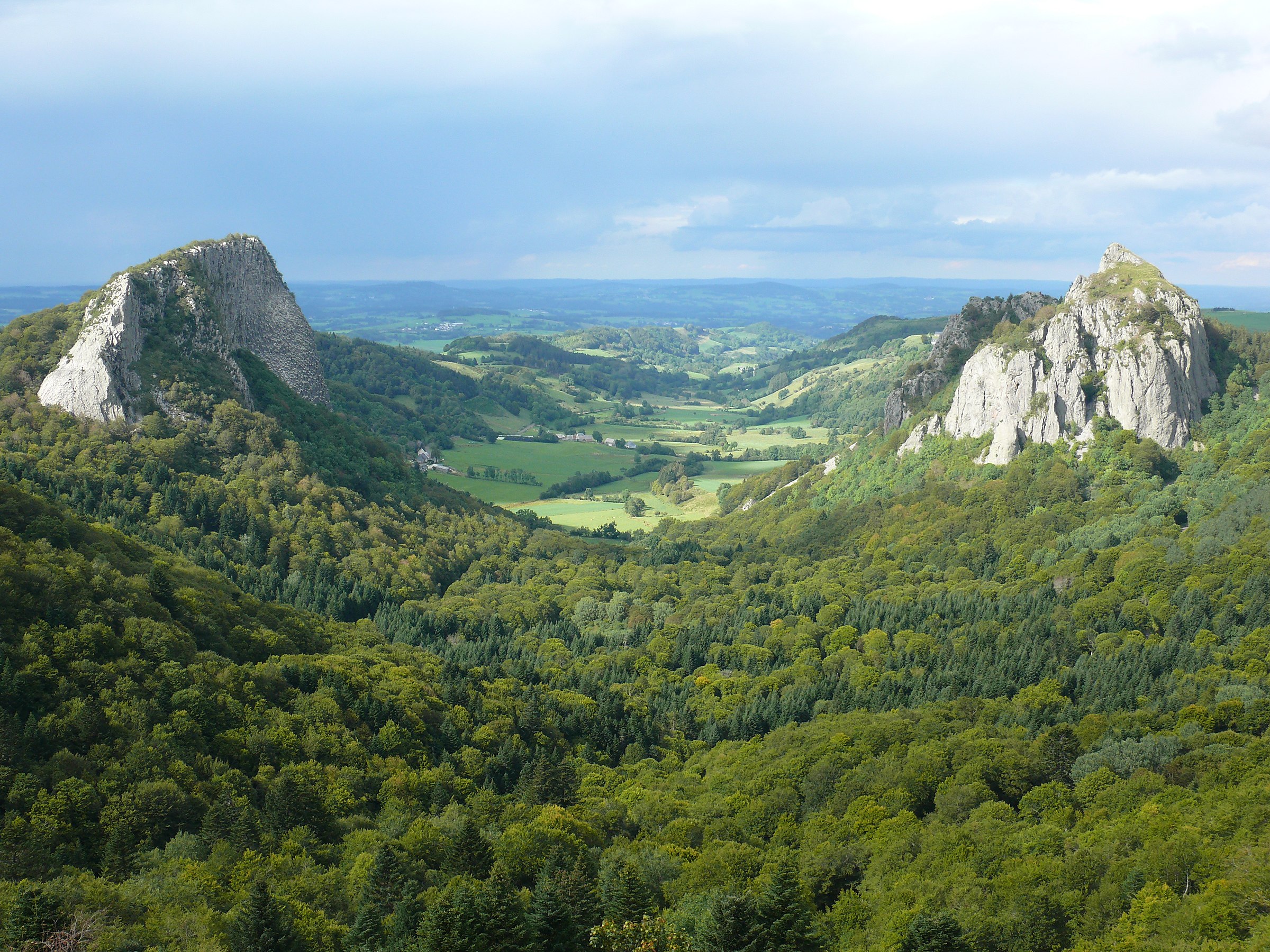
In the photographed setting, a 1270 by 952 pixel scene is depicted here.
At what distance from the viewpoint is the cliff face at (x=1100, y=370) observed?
12862 cm

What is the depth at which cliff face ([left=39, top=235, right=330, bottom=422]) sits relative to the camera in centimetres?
11462

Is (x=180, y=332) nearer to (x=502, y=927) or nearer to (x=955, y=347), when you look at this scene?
(x=502, y=927)

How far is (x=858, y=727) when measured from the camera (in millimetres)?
70062

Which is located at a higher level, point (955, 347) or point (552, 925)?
point (955, 347)

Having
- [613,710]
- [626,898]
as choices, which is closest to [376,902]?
[626,898]

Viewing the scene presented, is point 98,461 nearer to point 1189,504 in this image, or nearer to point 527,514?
point 527,514

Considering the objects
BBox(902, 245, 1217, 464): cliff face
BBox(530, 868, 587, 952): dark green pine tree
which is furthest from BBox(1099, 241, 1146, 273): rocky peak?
BBox(530, 868, 587, 952): dark green pine tree

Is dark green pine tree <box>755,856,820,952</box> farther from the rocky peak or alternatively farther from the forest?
the rocky peak

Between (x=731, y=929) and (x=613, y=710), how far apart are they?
45.3 metres

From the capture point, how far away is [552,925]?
3856 cm

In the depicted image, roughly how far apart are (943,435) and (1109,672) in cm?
7988

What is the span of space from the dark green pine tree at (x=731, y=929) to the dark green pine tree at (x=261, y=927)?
16.8 meters

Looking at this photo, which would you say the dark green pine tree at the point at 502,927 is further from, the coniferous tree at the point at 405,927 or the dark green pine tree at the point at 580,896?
the dark green pine tree at the point at 580,896

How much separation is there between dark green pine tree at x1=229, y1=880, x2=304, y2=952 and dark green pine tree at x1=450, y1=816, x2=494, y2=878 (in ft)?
32.7
